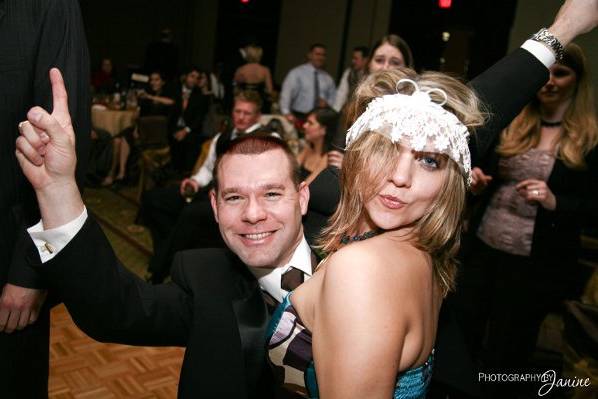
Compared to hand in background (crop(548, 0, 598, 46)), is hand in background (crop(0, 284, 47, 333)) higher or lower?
lower

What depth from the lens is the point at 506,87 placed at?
1.46 metres

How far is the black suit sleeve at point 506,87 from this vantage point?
1.45 meters

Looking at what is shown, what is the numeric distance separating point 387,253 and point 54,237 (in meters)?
0.57

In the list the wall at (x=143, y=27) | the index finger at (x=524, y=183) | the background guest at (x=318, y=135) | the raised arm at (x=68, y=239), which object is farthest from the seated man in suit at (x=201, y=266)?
the wall at (x=143, y=27)

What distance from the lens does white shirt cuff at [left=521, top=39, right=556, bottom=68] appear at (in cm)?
147

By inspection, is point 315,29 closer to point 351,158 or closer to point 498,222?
point 498,222

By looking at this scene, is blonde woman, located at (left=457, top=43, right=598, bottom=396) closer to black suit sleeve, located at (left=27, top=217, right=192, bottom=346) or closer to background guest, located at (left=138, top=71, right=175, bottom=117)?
black suit sleeve, located at (left=27, top=217, right=192, bottom=346)

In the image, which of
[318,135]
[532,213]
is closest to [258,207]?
[532,213]

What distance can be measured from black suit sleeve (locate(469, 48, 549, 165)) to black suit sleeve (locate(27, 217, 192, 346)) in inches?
32.9

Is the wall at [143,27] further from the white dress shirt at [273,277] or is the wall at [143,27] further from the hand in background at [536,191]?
the white dress shirt at [273,277]

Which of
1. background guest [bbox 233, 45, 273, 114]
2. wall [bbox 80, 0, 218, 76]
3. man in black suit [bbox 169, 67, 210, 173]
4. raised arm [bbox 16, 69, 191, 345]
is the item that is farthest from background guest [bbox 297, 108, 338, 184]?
wall [bbox 80, 0, 218, 76]

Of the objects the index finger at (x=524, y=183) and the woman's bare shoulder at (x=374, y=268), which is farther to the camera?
the index finger at (x=524, y=183)

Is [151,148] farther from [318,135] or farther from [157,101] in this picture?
[318,135]

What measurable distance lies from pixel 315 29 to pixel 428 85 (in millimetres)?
9972
